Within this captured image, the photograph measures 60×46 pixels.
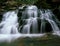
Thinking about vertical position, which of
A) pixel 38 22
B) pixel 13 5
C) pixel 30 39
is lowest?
pixel 30 39

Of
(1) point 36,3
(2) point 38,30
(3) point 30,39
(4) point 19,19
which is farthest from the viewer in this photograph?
(1) point 36,3

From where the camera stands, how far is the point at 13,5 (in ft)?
53.2

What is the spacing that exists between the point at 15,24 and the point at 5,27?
69cm

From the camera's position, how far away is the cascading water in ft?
42.7

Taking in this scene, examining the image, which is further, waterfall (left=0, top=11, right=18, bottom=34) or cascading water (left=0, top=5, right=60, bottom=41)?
waterfall (left=0, top=11, right=18, bottom=34)

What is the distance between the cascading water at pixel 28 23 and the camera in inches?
513

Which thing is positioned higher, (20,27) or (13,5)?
(13,5)

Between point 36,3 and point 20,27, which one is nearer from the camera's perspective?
point 20,27

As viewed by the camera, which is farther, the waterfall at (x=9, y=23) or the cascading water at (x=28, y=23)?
the waterfall at (x=9, y=23)

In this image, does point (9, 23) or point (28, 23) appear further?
point (9, 23)

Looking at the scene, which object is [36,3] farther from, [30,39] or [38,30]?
[30,39]

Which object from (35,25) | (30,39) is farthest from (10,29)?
(30,39)

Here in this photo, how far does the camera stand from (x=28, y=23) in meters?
13.5

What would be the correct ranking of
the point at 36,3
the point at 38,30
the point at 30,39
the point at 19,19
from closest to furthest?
the point at 30,39
the point at 38,30
the point at 19,19
the point at 36,3
